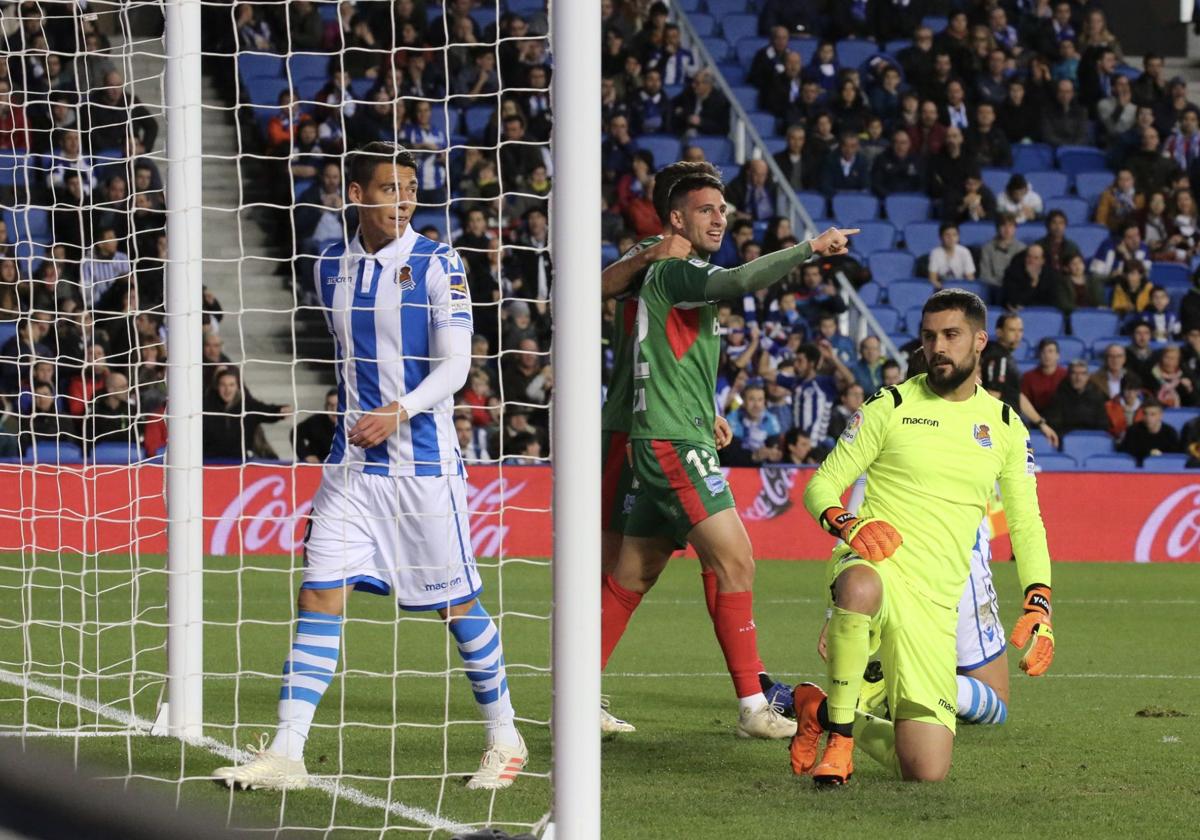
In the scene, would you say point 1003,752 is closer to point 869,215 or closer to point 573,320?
point 573,320

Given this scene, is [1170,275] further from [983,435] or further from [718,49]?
[983,435]

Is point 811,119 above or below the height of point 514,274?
above

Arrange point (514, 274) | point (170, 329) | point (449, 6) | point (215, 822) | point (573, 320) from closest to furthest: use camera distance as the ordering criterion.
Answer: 1. point (215, 822)
2. point (573, 320)
3. point (170, 329)
4. point (514, 274)
5. point (449, 6)

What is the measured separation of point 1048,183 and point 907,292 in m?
2.60

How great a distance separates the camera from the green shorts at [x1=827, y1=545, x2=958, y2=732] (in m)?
5.31

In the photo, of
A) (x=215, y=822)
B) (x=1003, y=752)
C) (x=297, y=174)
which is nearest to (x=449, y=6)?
(x=297, y=174)

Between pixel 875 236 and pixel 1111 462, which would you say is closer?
pixel 1111 462

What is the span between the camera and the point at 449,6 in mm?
17875

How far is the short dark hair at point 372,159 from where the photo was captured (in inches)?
204

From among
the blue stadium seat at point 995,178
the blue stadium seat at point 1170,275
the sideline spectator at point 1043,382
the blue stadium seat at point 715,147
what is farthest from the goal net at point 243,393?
the blue stadium seat at point 1170,275

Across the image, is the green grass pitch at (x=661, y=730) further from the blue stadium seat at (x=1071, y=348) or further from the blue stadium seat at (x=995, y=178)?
the blue stadium seat at (x=995, y=178)

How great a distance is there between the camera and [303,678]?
16.7 feet

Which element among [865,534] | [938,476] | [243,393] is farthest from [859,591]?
[243,393]

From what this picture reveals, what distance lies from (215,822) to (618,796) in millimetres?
3134
